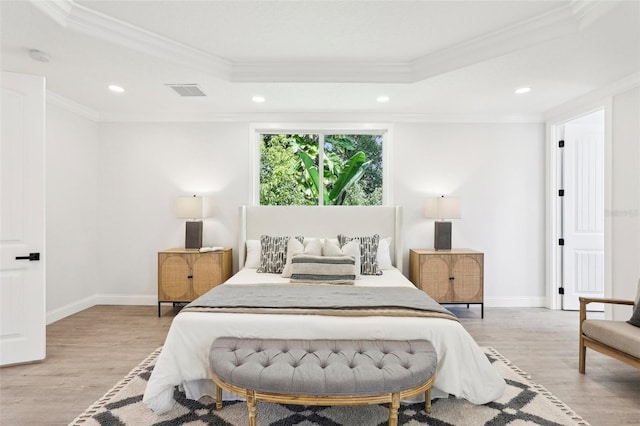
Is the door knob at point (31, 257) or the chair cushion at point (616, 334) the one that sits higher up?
the door knob at point (31, 257)

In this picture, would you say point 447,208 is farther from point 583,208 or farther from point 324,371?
point 324,371

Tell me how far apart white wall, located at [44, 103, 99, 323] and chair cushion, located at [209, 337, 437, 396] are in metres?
3.16

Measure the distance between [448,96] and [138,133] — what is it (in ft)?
13.2

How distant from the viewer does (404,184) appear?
192 inches

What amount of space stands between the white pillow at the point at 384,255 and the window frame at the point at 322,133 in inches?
28.6

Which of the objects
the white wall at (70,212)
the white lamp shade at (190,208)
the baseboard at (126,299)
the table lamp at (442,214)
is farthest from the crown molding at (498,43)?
the baseboard at (126,299)

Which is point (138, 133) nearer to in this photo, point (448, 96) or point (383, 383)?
point (448, 96)

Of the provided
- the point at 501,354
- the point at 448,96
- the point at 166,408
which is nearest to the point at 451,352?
the point at 501,354

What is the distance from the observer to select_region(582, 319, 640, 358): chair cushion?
247cm

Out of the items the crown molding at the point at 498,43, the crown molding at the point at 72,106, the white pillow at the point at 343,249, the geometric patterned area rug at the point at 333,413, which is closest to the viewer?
the geometric patterned area rug at the point at 333,413

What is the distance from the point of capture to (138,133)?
16.0 ft

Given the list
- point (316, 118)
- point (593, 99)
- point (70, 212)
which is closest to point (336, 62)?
point (316, 118)

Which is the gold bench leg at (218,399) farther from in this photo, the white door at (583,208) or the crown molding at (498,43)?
the white door at (583,208)

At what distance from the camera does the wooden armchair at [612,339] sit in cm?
247
